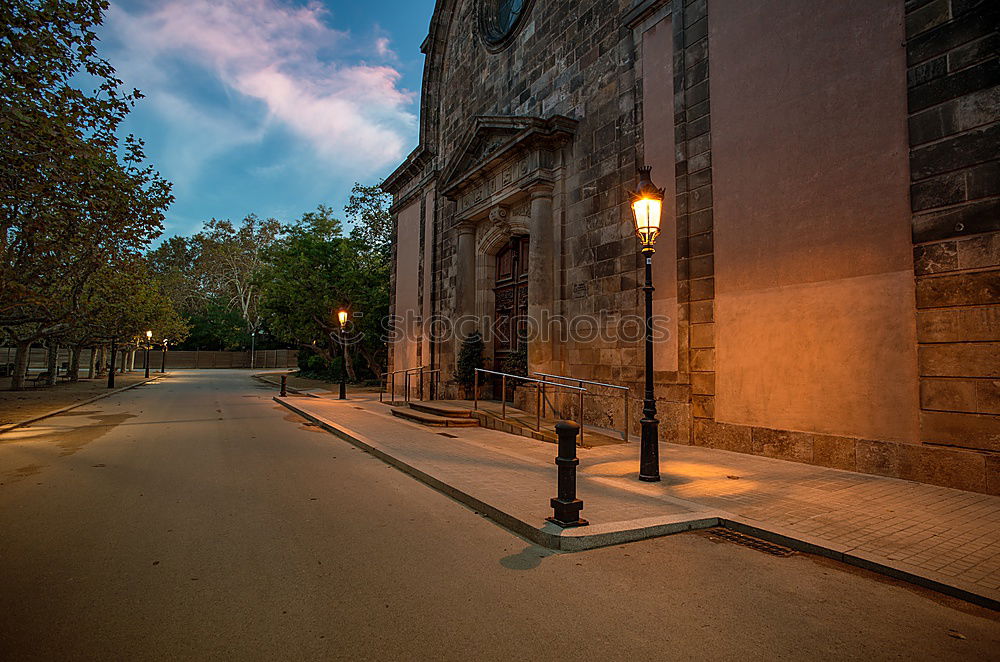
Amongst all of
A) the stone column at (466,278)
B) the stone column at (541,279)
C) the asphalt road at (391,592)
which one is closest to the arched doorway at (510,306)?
the stone column at (466,278)

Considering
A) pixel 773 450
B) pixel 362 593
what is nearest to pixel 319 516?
pixel 362 593

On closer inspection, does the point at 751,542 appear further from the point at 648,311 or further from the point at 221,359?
the point at 221,359

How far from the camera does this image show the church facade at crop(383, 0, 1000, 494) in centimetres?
613

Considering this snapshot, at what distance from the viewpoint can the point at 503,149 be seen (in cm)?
1370

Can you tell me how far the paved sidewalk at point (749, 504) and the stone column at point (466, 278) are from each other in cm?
799

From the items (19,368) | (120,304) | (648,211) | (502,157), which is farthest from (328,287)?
(648,211)

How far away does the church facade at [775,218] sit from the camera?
613 cm

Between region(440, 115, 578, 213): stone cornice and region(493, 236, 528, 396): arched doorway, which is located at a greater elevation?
region(440, 115, 578, 213): stone cornice

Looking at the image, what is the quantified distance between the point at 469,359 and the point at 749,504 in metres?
10.4

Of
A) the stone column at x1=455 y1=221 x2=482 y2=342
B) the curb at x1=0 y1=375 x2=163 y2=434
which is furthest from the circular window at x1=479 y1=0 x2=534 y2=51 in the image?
the curb at x1=0 y1=375 x2=163 y2=434

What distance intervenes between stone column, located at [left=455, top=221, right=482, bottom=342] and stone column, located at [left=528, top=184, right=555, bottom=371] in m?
4.03

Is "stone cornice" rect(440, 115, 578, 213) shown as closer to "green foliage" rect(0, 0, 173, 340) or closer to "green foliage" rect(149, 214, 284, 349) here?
"green foliage" rect(0, 0, 173, 340)

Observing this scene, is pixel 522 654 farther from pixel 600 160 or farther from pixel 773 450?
pixel 600 160

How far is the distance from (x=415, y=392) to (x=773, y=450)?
44.0 feet
